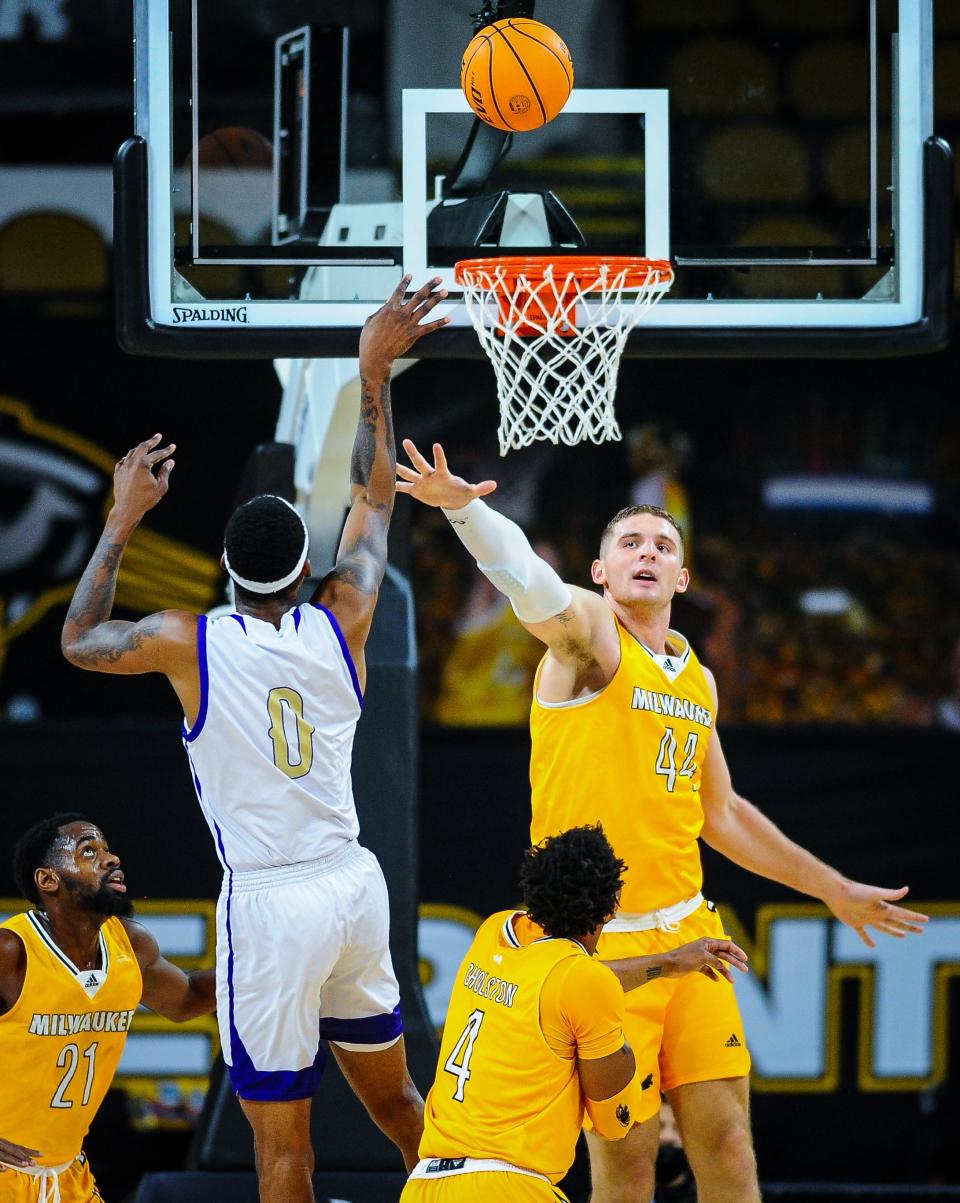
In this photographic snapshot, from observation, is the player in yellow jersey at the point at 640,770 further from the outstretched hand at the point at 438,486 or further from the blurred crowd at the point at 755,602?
the blurred crowd at the point at 755,602

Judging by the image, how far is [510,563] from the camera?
16.2 ft

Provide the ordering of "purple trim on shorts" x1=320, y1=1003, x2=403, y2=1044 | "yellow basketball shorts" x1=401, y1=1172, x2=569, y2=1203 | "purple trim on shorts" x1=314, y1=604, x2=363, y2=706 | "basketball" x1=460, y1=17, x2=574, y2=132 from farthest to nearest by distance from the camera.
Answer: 1. "basketball" x1=460, y1=17, x2=574, y2=132
2. "purple trim on shorts" x1=320, y1=1003, x2=403, y2=1044
3. "purple trim on shorts" x1=314, y1=604, x2=363, y2=706
4. "yellow basketball shorts" x1=401, y1=1172, x2=569, y2=1203

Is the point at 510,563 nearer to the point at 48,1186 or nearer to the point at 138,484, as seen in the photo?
the point at 138,484

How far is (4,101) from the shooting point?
10.5 metres

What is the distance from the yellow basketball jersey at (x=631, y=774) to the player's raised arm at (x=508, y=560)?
0.60ft

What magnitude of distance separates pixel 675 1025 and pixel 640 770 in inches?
28.3

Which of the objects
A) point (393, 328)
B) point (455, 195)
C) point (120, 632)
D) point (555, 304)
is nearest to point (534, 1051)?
point (120, 632)

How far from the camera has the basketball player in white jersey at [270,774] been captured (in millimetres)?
4469

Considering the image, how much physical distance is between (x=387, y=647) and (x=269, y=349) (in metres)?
1.69

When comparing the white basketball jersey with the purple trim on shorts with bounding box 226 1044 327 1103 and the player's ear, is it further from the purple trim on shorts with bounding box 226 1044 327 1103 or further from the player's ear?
the player's ear

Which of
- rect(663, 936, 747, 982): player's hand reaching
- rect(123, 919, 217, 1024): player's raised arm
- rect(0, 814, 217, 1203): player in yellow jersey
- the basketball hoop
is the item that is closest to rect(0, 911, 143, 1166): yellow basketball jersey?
rect(0, 814, 217, 1203): player in yellow jersey

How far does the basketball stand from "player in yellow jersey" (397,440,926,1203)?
1.14 metres

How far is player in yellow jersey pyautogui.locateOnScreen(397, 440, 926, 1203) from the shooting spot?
4.95 meters

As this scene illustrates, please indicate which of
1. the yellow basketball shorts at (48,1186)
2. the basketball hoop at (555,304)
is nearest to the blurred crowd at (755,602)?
the basketball hoop at (555,304)
